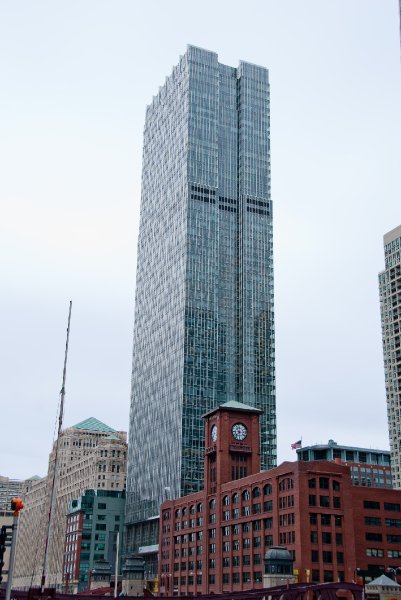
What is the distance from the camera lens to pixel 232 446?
14038 centimetres

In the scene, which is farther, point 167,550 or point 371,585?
point 167,550

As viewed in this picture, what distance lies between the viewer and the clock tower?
139m

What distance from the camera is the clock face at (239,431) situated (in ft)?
465

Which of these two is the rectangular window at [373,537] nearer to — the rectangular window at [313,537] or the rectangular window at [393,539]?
the rectangular window at [393,539]

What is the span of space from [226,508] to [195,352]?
63963mm

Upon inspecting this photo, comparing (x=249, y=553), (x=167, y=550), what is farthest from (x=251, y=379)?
(x=249, y=553)

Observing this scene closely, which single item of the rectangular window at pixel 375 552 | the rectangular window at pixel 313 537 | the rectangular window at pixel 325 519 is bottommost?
the rectangular window at pixel 375 552

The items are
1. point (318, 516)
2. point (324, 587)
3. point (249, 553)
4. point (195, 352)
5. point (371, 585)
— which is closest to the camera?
point (324, 587)

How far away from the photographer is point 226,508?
134m

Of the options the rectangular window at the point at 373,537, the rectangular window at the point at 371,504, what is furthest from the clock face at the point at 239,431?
the rectangular window at the point at 373,537

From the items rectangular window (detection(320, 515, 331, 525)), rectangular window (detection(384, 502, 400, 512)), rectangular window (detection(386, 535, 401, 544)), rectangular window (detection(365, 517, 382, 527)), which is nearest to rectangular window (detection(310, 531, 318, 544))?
rectangular window (detection(320, 515, 331, 525))

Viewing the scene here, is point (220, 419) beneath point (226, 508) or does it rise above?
above

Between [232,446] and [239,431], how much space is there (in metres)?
3.36

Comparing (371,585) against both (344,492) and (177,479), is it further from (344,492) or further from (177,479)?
(177,479)
